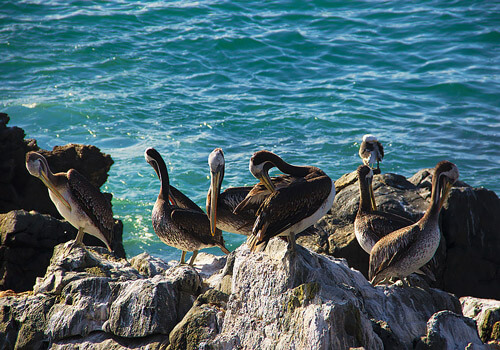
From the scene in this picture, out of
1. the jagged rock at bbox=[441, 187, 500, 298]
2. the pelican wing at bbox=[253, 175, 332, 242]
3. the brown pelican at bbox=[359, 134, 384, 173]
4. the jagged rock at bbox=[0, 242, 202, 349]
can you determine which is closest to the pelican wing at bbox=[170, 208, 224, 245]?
the jagged rock at bbox=[0, 242, 202, 349]

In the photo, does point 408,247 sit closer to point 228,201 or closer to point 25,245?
point 228,201

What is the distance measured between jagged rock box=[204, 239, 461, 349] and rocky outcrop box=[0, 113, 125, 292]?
11.2ft

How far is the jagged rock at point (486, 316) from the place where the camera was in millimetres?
6207

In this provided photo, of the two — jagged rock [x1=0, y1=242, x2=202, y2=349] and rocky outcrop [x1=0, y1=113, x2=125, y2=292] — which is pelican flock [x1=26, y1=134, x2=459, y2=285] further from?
jagged rock [x1=0, y1=242, x2=202, y2=349]

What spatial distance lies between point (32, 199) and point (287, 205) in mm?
6292

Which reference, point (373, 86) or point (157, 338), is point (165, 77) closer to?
point (373, 86)

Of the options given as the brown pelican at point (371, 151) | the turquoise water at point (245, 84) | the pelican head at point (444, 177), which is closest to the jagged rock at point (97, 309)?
the pelican head at point (444, 177)

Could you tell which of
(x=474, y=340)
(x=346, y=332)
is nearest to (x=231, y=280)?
(x=346, y=332)

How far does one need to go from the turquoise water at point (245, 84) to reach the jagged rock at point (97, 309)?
17.3ft

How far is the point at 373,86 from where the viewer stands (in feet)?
62.5

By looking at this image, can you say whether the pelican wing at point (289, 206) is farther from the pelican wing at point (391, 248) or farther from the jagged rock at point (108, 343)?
the jagged rock at point (108, 343)

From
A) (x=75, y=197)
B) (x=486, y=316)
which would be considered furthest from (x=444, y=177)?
(x=75, y=197)

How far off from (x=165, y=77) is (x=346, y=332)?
15.8 metres

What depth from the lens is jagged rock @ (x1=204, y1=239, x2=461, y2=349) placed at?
4992 mm
